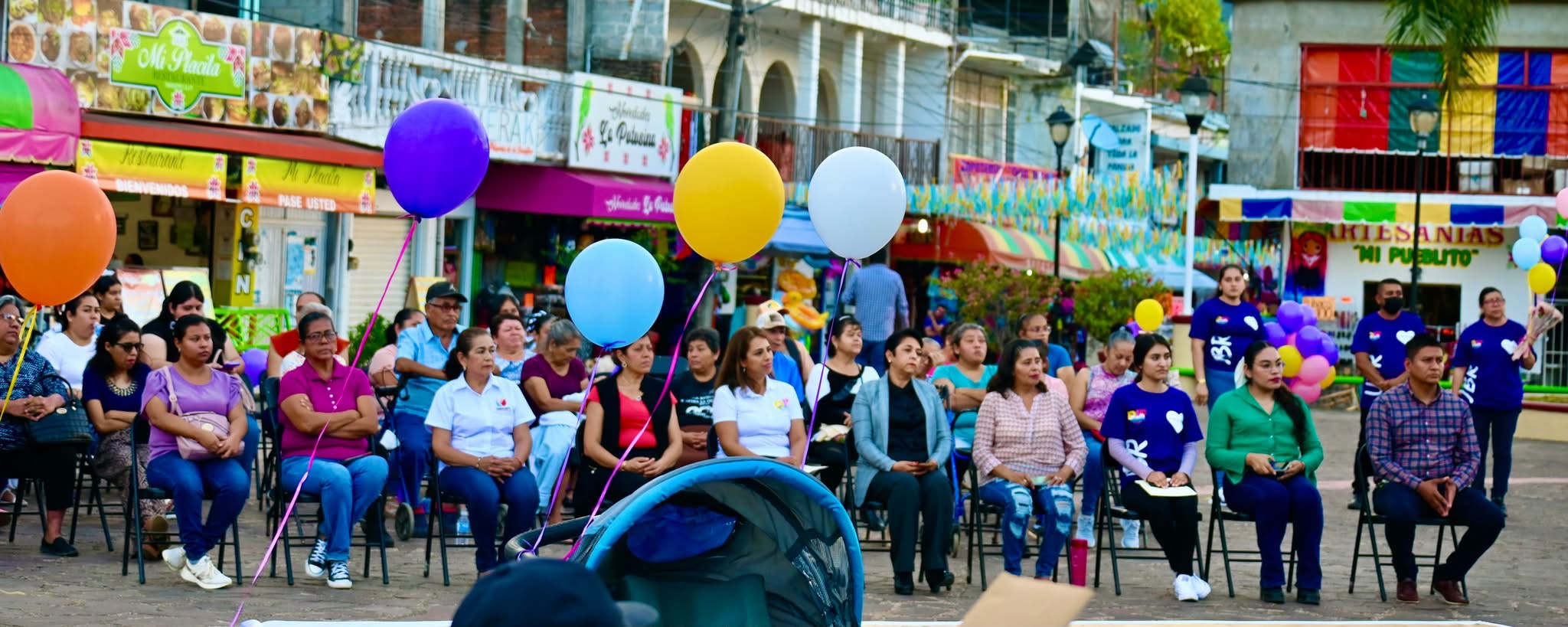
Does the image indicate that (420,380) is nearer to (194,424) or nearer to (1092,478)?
(194,424)

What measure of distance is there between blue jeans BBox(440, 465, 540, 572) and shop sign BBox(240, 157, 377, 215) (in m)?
10.4

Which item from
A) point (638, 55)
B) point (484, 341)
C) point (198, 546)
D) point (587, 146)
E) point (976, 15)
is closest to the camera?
point (198, 546)

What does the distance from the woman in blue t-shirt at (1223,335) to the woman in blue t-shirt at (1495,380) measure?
1435 millimetres

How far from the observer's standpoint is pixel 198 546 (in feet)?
29.8

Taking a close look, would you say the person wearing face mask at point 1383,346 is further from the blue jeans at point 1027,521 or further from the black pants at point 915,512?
the black pants at point 915,512

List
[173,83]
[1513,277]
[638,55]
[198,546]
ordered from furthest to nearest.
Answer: [1513,277] < [638,55] < [173,83] < [198,546]

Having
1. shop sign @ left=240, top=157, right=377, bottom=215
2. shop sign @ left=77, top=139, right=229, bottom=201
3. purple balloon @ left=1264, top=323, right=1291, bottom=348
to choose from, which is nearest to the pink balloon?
purple balloon @ left=1264, top=323, right=1291, bottom=348

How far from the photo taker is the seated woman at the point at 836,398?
1109 centimetres

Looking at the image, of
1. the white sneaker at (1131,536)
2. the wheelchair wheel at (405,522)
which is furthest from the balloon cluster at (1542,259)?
the wheelchair wheel at (405,522)

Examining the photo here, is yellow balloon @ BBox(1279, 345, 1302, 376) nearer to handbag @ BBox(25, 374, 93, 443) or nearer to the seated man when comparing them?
the seated man

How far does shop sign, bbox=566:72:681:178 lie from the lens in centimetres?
2550

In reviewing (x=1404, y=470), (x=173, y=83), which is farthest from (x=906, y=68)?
(x=1404, y=470)

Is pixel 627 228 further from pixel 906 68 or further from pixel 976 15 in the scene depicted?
pixel 976 15

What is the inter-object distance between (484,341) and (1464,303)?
25207mm
